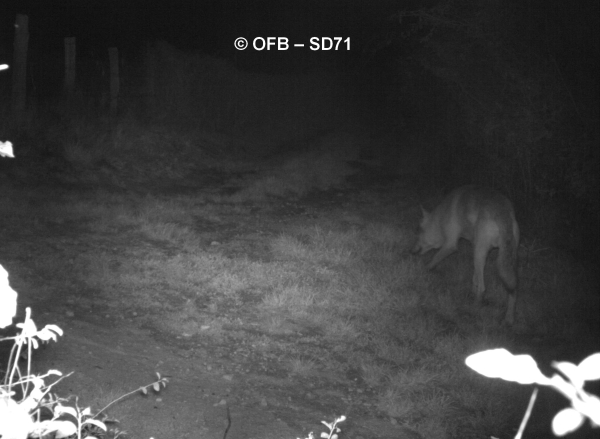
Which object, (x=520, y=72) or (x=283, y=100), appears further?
(x=283, y=100)

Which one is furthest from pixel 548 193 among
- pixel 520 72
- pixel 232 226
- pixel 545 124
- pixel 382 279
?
pixel 232 226

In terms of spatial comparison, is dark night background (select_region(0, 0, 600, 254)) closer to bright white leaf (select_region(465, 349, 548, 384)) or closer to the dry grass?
the dry grass

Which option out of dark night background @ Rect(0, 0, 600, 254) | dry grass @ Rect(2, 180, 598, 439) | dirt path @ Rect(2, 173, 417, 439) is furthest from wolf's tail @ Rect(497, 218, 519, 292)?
dirt path @ Rect(2, 173, 417, 439)

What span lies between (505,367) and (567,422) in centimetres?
12

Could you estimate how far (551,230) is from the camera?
916 cm

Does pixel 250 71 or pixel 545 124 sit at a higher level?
pixel 250 71

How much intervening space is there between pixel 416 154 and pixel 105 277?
1007cm

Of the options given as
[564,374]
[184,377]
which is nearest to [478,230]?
[184,377]

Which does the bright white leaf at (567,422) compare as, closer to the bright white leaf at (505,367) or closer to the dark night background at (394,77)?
the bright white leaf at (505,367)

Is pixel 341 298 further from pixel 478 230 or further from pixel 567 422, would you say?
pixel 567 422

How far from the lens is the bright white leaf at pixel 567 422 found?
0.87 meters

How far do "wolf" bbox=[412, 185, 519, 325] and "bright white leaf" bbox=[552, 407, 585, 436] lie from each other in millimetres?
6183

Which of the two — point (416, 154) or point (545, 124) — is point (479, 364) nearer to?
point (545, 124)

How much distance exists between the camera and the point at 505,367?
38.4 inches
